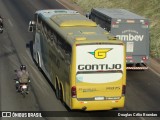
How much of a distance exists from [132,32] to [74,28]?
18.3ft

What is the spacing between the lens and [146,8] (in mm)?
41469

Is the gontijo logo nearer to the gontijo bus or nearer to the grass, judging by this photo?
the gontijo bus

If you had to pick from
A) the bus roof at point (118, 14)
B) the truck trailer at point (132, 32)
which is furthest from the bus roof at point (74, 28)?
the bus roof at point (118, 14)

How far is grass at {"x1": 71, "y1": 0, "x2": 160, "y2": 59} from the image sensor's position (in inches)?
1271

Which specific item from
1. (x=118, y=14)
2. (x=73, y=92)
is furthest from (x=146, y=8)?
(x=73, y=92)

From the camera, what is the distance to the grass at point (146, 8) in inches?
1271

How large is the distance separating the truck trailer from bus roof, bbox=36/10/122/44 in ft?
8.57

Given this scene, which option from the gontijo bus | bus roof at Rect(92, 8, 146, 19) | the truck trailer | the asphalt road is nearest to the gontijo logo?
the gontijo bus

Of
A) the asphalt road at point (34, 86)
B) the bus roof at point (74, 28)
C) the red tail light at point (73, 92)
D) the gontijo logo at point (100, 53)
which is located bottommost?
the asphalt road at point (34, 86)

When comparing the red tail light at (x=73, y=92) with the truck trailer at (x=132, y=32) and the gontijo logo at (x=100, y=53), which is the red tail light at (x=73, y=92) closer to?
the gontijo logo at (x=100, y=53)

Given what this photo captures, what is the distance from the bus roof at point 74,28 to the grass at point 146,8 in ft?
32.2

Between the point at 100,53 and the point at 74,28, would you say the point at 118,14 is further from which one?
the point at 100,53

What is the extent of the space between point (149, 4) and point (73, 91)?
2590 centimetres

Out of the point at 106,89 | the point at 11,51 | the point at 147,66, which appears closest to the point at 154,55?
the point at 147,66
